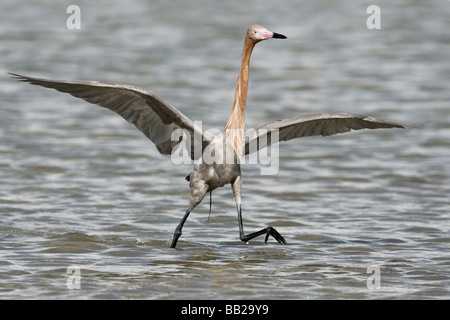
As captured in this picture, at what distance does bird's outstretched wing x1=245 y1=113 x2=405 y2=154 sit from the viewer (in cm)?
A: 1008

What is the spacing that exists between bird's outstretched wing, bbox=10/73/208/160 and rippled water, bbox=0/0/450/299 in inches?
47.9

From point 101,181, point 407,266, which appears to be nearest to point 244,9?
point 101,181

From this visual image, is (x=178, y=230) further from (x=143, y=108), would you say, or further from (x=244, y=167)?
(x=244, y=167)

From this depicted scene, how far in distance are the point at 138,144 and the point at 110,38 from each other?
31.0ft

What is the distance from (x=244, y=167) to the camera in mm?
14812

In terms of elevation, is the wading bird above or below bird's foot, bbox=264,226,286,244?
above

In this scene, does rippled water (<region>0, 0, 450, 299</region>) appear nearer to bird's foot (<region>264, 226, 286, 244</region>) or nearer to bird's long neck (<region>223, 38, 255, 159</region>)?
bird's foot (<region>264, 226, 286, 244</region>)

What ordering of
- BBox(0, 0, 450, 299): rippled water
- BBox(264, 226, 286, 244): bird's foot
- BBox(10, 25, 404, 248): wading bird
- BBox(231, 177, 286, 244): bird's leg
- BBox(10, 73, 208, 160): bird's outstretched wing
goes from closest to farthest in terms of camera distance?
1. BBox(10, 73, 208, 160): bird's outstretched wing
2. BBox(0, 0, 450, 299): rippled water
3. BBox(10, 25, 404, 248): wading bird
4. BBox(231, 177, 286, 244): bird's leg
5. BBox(264, 226, 286, 244): bird's foot

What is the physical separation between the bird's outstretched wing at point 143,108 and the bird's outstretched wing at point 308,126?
26.5 inches

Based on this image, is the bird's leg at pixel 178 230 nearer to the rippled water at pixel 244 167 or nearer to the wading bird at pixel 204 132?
the wading bird at pixel 204 132

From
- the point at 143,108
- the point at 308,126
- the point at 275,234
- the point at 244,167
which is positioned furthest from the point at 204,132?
the point at 244,167

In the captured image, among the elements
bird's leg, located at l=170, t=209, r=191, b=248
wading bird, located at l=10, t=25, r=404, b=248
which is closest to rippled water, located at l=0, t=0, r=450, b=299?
bird's leg, located at l=170, t=209, r=191, b=248

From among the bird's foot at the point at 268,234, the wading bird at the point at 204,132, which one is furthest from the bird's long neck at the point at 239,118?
the bird's foot at the point at 268,234

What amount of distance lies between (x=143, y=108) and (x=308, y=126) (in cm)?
191
